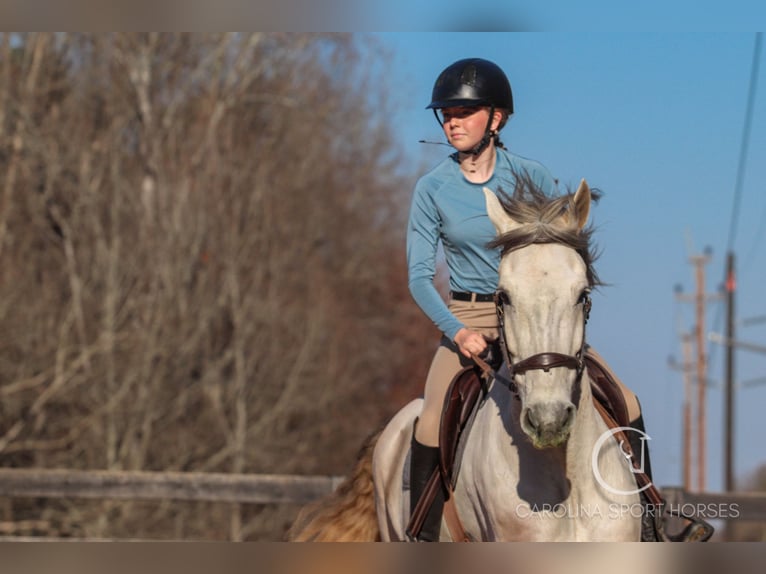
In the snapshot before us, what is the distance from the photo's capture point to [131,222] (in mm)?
16469

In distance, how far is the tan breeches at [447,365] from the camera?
475cm

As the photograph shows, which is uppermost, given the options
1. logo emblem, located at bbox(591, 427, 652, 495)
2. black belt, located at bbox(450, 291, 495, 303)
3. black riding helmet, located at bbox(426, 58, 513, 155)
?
black riding helmet, located at bbox(426, 58, 513, 155)

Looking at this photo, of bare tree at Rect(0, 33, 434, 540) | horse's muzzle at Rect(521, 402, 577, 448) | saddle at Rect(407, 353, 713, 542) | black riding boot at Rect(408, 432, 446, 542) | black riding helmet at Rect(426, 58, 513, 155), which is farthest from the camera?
bare tree at Rect(0, 33, 434, 540)

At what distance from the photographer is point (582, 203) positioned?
425 centimetres

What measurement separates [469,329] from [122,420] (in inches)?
460

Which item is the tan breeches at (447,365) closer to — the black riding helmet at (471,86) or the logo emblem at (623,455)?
the logo emblem at (623,455)

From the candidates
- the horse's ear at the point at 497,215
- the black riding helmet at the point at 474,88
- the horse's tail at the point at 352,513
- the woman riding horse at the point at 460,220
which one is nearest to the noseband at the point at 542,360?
the horse's ear at the point at 497,215

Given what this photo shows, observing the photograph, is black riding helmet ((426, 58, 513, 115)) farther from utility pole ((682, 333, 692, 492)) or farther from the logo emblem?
utility pole ((682, 333, 692, 492))

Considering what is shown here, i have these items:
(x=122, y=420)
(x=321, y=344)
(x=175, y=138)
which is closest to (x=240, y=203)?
(x=175, y=138)

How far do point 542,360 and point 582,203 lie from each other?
694 millimetres

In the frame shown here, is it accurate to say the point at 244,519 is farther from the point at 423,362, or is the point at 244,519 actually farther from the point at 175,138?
the point at 175,138

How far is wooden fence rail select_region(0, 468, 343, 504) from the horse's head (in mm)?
4984

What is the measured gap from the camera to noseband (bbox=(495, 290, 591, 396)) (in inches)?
152

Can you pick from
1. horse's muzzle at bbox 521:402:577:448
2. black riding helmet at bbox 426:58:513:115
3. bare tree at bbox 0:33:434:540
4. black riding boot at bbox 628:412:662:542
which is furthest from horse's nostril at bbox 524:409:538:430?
bare tree at bbox 0:33:434:540
